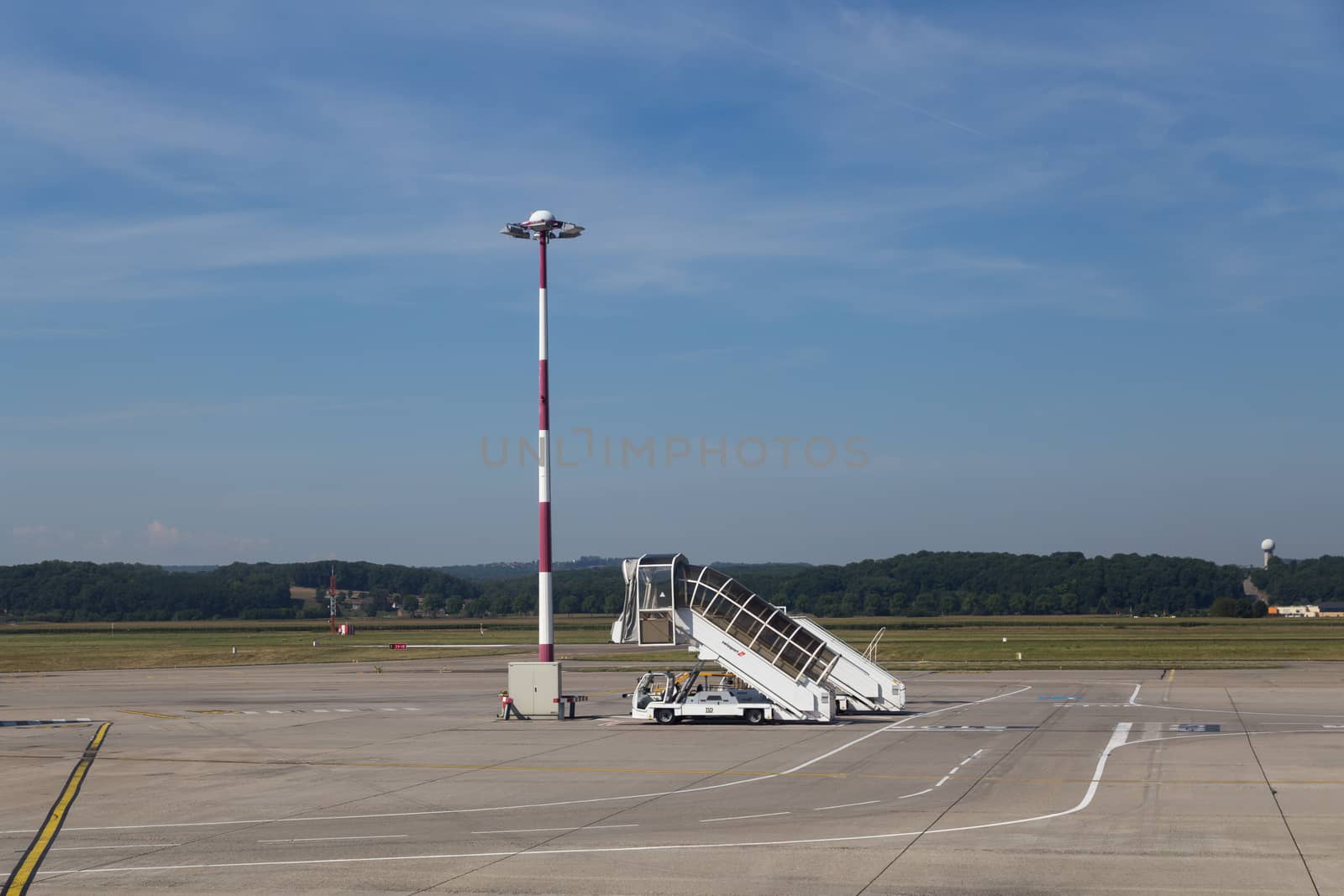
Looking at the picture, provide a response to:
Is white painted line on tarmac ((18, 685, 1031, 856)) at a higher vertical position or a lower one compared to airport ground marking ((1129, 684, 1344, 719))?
higher

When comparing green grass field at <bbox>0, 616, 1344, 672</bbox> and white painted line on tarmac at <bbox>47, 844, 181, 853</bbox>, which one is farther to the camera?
green grass field at <bbox>0, 616, 1344, 672</bbox>

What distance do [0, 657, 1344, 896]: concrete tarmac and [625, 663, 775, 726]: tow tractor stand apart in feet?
2.03

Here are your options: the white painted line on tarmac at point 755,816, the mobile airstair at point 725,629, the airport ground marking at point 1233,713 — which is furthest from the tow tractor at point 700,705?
the white painted line on tarmac at point 755,816

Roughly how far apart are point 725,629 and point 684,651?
5713 cm

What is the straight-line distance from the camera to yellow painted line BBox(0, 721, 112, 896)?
18.9 m

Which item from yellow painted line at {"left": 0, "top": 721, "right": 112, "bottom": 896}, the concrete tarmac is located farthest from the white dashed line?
yellow painted line at {"left": 0, "top": 721, "right": 112, "bottom": 896}

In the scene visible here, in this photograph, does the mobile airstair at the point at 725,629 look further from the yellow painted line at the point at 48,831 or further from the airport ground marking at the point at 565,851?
the airport ground marking at the point at 565,851

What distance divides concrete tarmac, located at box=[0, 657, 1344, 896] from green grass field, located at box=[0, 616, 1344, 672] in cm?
3905

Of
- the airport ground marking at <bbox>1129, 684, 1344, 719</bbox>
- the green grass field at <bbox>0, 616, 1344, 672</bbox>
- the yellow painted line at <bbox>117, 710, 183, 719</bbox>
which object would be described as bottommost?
the green grass field at <bbox>0, 616, 1344, 672</bbox>

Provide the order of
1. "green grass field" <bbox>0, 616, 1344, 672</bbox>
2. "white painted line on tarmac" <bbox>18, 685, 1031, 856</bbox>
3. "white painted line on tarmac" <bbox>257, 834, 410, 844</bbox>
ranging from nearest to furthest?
"white painted line on tarmac" <bbox>257, 834, 410, 844</bbox> → "white painted line on tarmac" <bbox>18, 685, 1031, 856</bbox> → "green grass field" <bbox>0, 616, 1344, 672</bbox>

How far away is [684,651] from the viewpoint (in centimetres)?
9906

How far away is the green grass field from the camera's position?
87938mm

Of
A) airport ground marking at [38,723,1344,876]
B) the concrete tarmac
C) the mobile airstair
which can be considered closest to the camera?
the concrete tarmac

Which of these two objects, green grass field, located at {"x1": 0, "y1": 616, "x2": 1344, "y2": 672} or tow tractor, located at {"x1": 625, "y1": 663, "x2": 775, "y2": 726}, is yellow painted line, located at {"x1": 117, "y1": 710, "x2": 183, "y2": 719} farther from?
green grass field, located at {"x1": 0, "y1": 616, "x2": 1344, "y2": 672}
